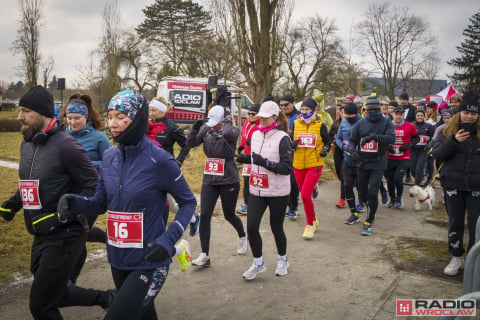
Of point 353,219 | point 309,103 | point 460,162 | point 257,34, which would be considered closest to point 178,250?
point 460,162

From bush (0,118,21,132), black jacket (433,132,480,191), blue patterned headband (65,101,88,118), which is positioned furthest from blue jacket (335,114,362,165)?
bush (0,118,21,132)

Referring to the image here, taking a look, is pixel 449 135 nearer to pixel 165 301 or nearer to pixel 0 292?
pixel 165 301

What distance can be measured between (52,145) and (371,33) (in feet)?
166

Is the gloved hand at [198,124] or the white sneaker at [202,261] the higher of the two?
the gloved hand at [198,124]

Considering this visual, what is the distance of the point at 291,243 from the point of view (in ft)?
20.5

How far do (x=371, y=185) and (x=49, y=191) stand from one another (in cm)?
502

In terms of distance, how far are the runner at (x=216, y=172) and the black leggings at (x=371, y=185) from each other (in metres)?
2.37

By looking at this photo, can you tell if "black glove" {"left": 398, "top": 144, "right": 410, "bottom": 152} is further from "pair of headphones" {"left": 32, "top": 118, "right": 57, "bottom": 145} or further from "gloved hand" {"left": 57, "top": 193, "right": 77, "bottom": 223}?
"gloved hand" {"left": 57, "top": 193, "right": 77, "bottom": 223}

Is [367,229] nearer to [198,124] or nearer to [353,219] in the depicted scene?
[353,219]

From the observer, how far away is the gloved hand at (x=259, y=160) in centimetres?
464

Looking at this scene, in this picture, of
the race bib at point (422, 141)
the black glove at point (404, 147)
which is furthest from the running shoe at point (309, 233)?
the race bib at point (422, 141)

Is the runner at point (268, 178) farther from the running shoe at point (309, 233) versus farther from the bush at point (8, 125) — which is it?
the bush at point (8, 125)

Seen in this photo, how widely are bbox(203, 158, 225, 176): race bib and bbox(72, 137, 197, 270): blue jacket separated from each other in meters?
2.37

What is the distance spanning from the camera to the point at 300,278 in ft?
16.1
